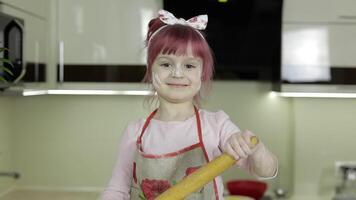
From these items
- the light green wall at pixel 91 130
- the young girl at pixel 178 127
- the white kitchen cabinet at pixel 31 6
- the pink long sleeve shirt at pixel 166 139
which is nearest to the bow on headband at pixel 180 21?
the young girl at pixel 178 127

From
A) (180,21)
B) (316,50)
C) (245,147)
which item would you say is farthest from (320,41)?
(245,147)

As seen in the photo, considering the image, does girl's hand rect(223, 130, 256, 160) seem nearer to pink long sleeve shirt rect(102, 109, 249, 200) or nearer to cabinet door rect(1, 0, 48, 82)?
pink long sleeve shirt rect(102, 109, 249, 200)

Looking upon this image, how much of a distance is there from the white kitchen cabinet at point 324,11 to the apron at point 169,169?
1468mm

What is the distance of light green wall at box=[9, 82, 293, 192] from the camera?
247cm

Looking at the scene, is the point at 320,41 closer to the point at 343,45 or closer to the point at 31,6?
the point at 343,45

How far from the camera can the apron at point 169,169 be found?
2.66ft

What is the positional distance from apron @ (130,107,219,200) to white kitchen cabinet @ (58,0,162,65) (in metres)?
1.42

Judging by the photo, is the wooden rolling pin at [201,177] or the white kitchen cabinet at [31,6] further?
the white kitchen cabinet at [31,6]

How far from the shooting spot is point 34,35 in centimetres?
210

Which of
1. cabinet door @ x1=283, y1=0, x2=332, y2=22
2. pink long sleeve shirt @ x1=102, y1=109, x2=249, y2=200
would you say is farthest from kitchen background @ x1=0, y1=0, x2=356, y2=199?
pink long sleeve shirt @ x1=102, y1=109, x2=249, y2=200

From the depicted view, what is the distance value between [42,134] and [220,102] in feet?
3.11

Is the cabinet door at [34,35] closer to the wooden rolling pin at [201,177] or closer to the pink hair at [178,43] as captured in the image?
the pink hair at [178,43]

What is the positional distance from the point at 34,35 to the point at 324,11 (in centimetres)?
127

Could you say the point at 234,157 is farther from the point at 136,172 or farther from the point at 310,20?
the point at 310,20
